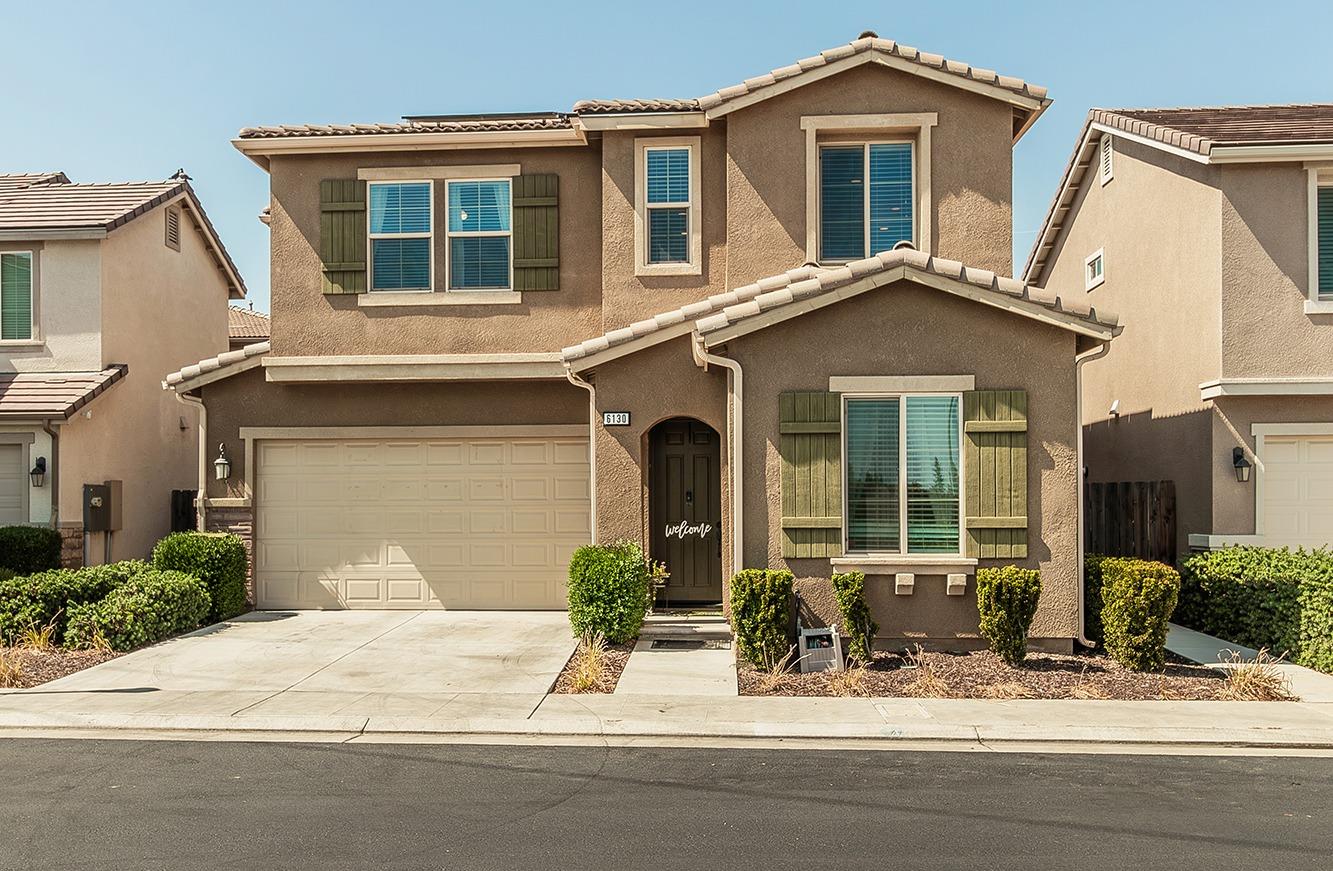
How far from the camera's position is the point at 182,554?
525 inches

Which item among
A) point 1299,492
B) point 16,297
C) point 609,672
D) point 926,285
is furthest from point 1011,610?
point 16,297

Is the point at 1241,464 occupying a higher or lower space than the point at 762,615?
higher

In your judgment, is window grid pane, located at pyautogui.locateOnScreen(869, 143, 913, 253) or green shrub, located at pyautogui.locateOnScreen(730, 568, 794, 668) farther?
window grid pane, located at pyautogui.locateOnScreen(869, 143, 913, 253)

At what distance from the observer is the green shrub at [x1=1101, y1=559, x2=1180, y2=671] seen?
395 inches

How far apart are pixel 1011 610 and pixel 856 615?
1.50m

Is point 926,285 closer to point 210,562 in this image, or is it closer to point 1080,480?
point 1080,480

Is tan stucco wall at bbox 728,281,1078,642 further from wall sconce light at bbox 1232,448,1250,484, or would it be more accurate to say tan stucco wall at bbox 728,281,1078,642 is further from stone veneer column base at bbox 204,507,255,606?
stone veneer column base at bbox 204,507,255,606

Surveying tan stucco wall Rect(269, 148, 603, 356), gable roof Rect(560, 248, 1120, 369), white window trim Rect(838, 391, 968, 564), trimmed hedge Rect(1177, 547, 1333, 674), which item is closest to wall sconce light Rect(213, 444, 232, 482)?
tan stucco wall Rect(269, 148, 603, 356)

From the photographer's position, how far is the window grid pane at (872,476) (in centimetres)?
1094

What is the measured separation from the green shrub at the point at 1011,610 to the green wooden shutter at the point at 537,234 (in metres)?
6.95

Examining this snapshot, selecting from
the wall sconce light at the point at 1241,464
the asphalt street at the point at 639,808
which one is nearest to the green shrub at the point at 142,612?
the asphalt street at the point at 639,808

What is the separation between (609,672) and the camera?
10.4 metres

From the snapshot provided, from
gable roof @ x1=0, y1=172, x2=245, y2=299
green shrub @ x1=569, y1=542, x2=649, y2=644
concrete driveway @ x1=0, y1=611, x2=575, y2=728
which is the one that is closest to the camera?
concrete driveway @ x1=0, y1=611, x2=575, y2=728

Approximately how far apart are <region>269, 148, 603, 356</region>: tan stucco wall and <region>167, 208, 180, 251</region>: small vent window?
16.3ft
